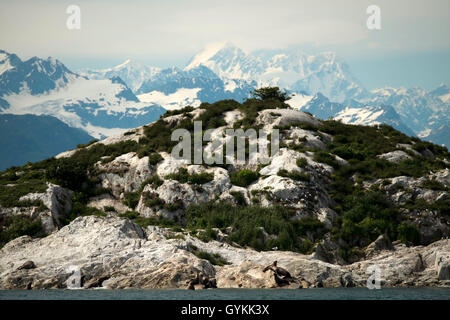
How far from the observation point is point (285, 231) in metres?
64.5

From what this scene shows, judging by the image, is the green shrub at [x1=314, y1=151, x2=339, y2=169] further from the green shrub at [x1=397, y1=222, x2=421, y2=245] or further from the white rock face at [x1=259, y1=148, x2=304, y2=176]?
the green shrub at [x1=397, y1=222, x2=421, y2=245]

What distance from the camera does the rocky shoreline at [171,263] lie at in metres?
53.1

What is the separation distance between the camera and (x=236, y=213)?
68.5 m

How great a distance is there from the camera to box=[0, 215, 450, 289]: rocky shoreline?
5309cm

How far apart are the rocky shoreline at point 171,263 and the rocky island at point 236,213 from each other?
13 cm

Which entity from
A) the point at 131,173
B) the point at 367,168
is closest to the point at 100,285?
the point at 131,173

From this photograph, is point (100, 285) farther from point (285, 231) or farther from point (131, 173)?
point (131, 173)

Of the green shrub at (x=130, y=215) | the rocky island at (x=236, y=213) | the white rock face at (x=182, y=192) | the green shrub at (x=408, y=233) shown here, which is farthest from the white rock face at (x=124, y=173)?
the green shrub at (x=408, y=233)

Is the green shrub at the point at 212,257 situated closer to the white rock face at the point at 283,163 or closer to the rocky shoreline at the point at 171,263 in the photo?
the rocky shoreline at the point at 171,263

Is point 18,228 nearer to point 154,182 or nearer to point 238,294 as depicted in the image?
point 154,182

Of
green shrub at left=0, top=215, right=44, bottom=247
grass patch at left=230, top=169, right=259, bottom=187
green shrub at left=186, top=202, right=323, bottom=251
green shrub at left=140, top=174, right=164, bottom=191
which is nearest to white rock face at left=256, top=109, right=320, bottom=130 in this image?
grass patch at left=230, top=169, right=259, bottom=187
